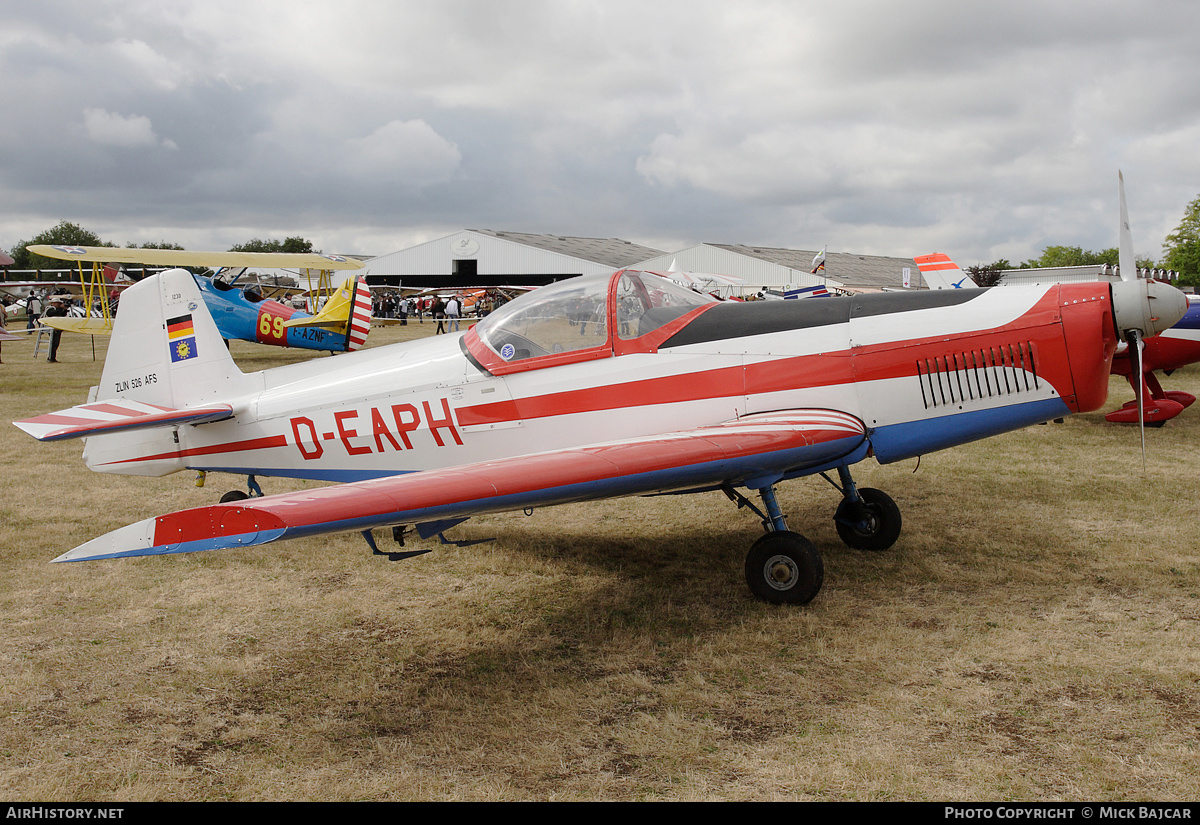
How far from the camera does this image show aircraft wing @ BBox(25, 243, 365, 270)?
1852 centimetres

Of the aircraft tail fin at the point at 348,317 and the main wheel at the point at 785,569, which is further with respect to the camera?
the aircraft tail fin at the point at 348,317

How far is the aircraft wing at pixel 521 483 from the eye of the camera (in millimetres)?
2727

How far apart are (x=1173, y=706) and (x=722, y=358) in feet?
8.98

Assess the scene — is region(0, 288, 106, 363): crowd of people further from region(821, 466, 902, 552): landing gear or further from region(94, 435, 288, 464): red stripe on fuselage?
region(821, 466, 902, 552): landing gear

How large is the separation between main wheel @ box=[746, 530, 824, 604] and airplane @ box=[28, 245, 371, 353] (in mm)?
16248

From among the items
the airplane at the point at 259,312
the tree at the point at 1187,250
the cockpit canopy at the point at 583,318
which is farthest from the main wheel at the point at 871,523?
the tree at the point at 1187,250

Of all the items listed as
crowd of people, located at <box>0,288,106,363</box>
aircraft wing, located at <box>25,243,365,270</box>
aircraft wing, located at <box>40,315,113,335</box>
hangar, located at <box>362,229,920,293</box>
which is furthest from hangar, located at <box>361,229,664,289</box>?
aircraft wing, located at <box>40,315,113,335</box>

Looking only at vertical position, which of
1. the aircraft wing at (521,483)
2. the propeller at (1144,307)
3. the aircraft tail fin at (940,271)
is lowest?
the aircraft wing at (521,483)

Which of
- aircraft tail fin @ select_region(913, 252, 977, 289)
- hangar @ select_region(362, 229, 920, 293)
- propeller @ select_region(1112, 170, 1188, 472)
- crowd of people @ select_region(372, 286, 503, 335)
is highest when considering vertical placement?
hangar @ select_region(362, 229, 920, 293)

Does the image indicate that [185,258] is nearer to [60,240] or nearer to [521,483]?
[521,483]

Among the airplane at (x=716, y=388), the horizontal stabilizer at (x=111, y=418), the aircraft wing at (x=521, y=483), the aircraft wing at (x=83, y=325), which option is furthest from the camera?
the aircraft wing at (x=83, y=325)

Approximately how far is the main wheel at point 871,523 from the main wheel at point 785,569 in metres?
1.17

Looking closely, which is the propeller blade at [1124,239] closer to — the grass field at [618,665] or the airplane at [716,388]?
the airplane at [716,388]

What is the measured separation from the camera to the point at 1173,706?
3.30 meters
